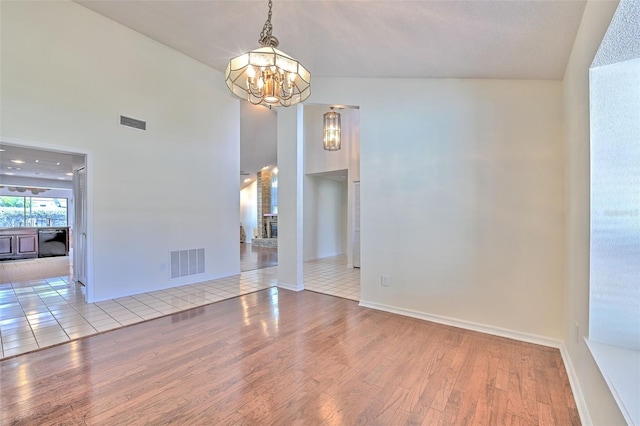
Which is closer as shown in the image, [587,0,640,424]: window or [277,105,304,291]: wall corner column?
[587,0,640,424]: window

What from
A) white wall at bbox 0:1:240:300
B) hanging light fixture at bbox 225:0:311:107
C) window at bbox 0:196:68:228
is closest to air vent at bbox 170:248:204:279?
white wall at bbox 0:1:240:300

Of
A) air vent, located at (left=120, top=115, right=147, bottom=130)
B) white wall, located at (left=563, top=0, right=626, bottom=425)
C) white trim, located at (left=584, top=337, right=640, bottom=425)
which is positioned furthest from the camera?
air vent, located at (left=120, top=115, right=147, bottom=130)

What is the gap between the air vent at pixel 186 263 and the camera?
4.42 m

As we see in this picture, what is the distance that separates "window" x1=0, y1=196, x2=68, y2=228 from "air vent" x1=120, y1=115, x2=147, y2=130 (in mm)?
9001

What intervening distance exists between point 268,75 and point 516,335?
10.3ft

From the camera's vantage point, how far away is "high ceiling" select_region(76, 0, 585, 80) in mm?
1883

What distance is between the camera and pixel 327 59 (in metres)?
3.15

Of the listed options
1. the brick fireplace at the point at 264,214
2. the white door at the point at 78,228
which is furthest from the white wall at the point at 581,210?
the brick fireplace at the point at 264,214

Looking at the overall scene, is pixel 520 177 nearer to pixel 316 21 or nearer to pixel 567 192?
pixel 567 192

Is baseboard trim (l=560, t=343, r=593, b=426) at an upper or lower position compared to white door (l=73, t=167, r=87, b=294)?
lower

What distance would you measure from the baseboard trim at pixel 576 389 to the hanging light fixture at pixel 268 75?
2.69 metres

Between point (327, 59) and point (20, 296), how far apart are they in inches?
206

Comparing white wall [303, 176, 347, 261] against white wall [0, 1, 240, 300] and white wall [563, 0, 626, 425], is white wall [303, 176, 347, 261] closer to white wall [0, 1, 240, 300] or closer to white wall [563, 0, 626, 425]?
white wall [0, 1, 240, 300]

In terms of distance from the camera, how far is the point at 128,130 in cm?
388
